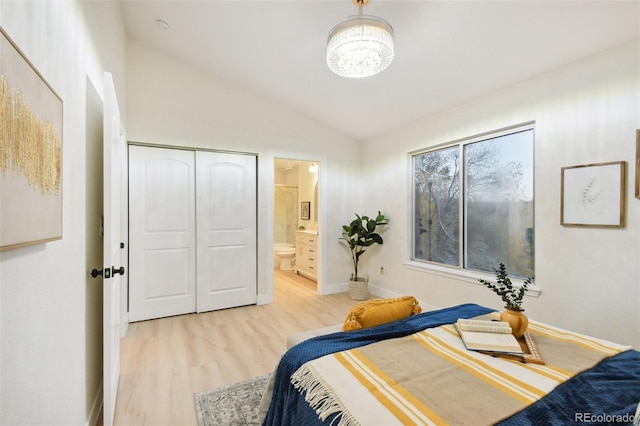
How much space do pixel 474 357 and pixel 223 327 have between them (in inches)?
103

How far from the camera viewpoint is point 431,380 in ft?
3.75

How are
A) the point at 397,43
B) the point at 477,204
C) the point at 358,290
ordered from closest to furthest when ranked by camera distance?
the point at 397,43
the point at 477,204
the point at 358,290

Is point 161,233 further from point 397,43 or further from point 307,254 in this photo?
point 397,43

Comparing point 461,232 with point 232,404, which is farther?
point 461,232

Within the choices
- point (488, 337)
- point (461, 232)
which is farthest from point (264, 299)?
point (488, 337)

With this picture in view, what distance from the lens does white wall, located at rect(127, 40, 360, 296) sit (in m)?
3.37

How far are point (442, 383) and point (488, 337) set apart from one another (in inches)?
19.8

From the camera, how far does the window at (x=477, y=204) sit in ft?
9.20

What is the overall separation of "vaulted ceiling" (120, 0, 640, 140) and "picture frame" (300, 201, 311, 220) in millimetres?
2905

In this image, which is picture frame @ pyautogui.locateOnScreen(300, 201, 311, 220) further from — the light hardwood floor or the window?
the window

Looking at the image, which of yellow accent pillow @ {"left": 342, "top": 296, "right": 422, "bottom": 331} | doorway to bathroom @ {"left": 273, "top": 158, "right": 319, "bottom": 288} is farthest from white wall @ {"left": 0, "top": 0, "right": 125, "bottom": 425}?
doorway to bathroom @ {"left": 273, "top": 158, "right": 319, "bottom": 288}

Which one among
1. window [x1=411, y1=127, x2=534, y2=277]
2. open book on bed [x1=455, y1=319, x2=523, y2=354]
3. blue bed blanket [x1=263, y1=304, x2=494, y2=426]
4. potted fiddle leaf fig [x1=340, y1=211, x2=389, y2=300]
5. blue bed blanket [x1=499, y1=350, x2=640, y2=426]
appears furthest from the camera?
potted fiddle leaf fig [x1=340, y1=211, x2=389, y2=300]

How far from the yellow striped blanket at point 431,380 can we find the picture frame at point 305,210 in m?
5.07

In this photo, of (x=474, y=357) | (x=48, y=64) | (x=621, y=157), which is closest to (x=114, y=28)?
(x=48, y=64)
